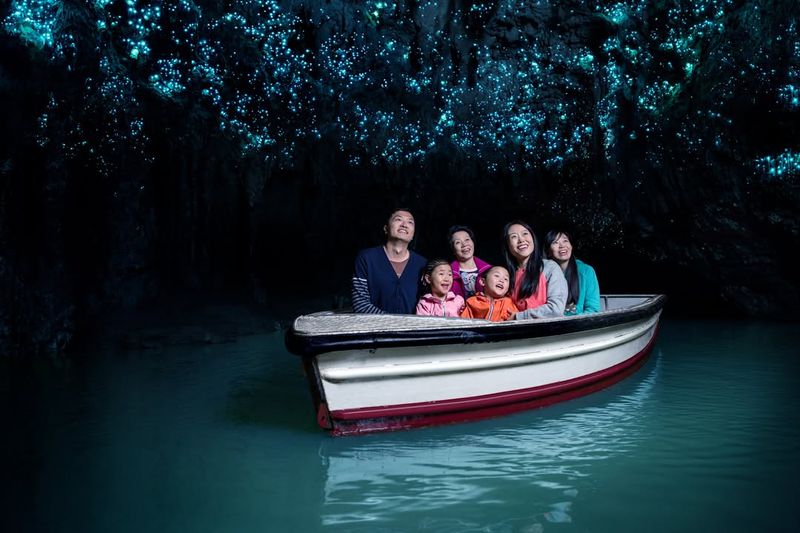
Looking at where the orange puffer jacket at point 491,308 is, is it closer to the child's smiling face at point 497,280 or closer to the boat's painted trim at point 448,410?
the child's smiling face at point 497,280

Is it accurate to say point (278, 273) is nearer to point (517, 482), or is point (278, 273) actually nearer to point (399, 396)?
point (399, 396)

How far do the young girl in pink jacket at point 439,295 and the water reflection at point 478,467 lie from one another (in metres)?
0.93

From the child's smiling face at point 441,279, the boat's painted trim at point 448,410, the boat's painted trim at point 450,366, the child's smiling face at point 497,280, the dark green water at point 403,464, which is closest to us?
the dark green water at point 403,464

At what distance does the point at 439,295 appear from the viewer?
4734mm

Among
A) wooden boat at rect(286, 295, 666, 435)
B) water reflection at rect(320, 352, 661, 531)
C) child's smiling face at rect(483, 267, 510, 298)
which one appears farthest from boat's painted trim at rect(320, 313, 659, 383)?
child's smiling face at rect(483, 267, 510, 298)

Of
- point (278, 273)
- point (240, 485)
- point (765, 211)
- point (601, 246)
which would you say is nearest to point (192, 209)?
point (278, 273)

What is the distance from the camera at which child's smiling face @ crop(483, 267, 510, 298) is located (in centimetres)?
476

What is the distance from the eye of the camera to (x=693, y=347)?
872 cm

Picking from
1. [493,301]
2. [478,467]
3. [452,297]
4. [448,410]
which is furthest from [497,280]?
[478,467]

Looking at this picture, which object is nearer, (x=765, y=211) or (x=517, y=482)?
(x=517, y=482)

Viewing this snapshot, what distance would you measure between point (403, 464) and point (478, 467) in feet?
1.45

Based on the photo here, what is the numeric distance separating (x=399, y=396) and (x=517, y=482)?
1.08 metres

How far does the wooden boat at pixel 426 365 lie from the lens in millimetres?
3732

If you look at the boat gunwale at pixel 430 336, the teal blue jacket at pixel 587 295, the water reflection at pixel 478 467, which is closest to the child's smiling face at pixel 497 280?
the boat gunwale at pixel 430 336
